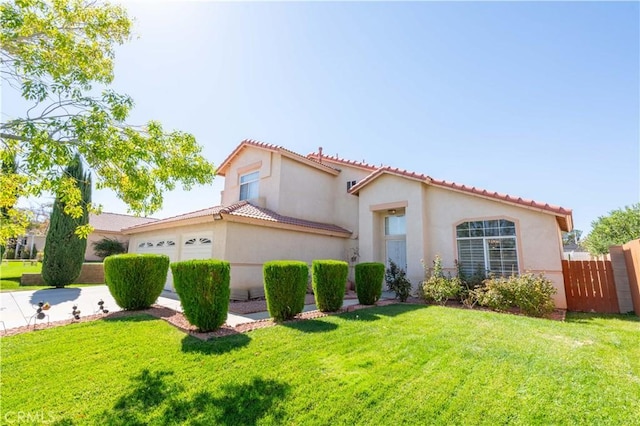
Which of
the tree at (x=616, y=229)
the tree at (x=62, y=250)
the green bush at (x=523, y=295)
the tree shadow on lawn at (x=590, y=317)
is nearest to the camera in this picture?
the tree shadow on lawn at (x=590, y=317)

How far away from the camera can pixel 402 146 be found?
17.4 m

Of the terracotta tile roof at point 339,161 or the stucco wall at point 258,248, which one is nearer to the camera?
the stucco wall at point 258,248

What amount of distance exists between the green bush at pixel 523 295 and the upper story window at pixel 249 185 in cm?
1436

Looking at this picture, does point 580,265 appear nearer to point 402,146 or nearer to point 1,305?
point 402,146

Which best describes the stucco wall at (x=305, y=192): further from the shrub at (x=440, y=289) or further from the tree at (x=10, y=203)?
the tree at (x=10, y=203)

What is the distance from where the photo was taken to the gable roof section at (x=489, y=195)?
37.7ft

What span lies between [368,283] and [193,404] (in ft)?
27.5

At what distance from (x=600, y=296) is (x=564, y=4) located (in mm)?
11261

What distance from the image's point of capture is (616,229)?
33.9 metres

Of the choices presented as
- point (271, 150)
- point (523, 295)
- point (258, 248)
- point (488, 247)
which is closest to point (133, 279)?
point (258, 248)

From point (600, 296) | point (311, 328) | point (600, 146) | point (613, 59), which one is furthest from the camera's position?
point (600, 146)

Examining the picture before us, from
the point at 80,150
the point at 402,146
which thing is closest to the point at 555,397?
the point at 80,150

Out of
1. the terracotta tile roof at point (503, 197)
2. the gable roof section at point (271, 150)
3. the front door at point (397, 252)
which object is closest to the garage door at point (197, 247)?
the gable roof section at point (271, 150)

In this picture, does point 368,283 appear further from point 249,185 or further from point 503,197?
point 249,185
